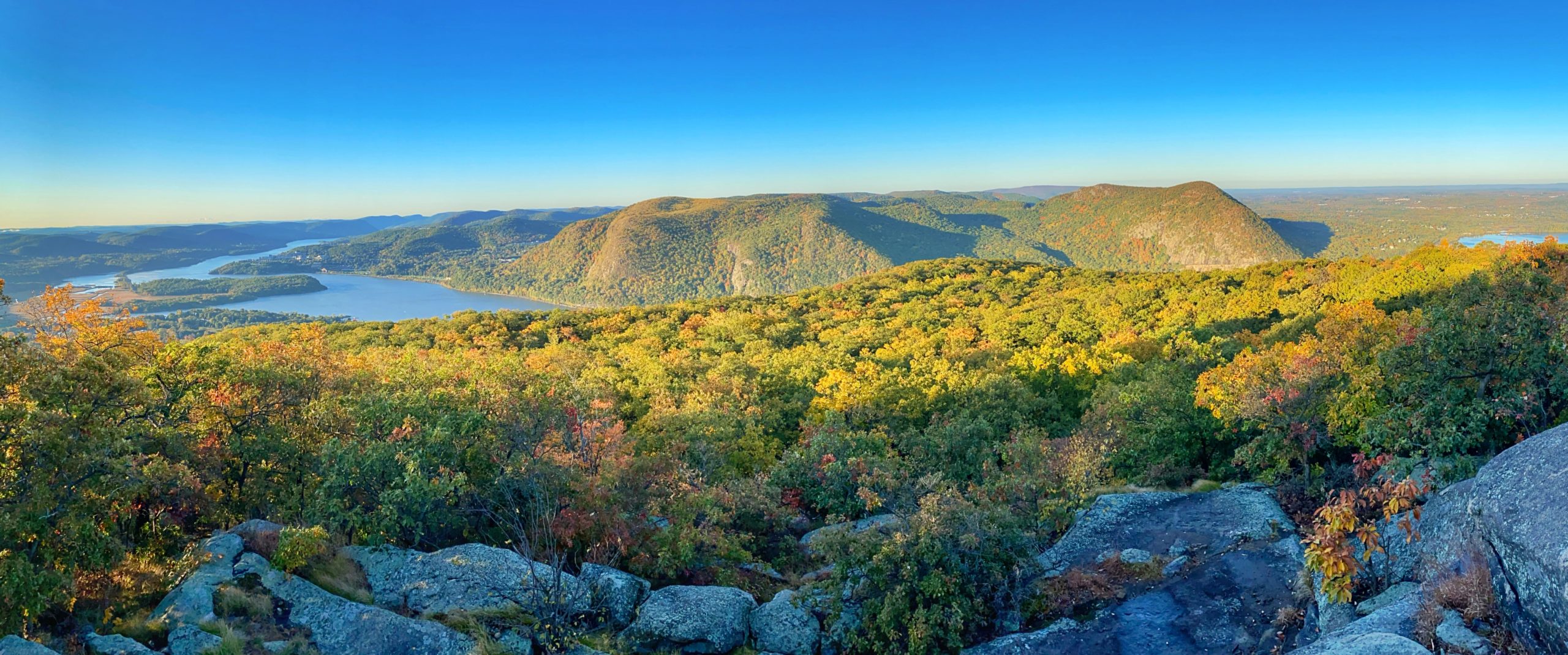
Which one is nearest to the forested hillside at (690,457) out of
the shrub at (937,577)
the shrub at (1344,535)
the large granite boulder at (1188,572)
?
the shrub at (937,577)

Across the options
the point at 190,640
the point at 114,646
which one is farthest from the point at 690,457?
the point at 114,646

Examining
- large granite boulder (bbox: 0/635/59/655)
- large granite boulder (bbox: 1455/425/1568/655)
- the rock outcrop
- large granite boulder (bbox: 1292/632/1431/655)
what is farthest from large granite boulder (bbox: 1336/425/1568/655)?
large granite boulder (bbox: 0/635/59/655)

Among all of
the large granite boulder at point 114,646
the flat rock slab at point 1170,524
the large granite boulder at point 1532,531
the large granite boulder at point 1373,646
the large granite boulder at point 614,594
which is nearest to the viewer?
the large granite boulder at point 1532,531

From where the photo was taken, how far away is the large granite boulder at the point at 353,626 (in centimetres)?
1208

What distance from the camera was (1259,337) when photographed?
156ft

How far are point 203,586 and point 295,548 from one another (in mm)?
1429

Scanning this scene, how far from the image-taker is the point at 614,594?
1448 centimetres

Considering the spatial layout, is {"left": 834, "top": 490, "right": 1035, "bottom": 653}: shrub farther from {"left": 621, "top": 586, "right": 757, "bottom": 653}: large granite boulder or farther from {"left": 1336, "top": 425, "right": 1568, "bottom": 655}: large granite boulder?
{"left": 1336, "top": 425, "right": 1568, "bottom": 655}: large granite boulder

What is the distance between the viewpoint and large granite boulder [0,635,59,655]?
9344 millimetres

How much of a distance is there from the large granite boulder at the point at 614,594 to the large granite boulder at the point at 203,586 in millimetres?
6370

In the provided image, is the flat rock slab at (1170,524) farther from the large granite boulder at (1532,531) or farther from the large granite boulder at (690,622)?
the large granite boulder at (1532,531)

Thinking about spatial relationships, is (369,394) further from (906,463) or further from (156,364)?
(906,463)

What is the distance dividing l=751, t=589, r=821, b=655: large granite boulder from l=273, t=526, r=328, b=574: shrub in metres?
9.04

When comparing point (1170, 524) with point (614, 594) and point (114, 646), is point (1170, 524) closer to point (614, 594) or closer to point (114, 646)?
point (614, 594)
